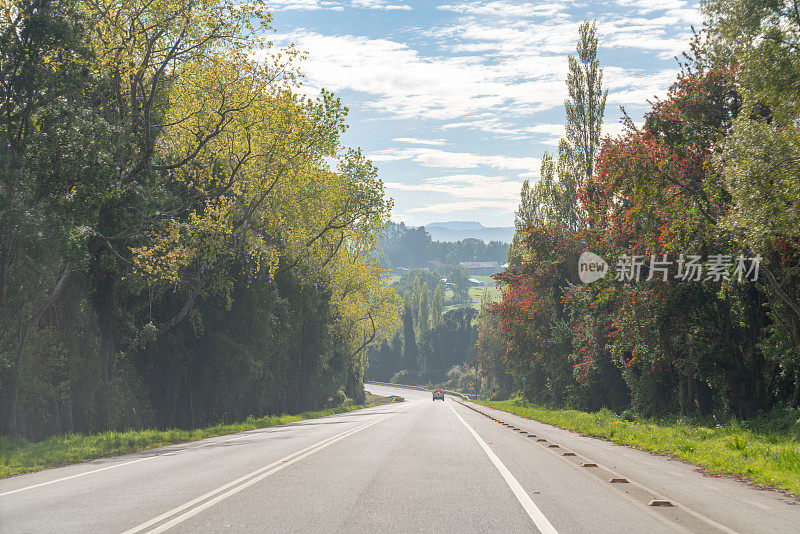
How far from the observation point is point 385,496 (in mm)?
8336

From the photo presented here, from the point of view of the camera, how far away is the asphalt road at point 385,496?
6.75 m

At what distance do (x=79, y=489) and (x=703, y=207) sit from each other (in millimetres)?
16619

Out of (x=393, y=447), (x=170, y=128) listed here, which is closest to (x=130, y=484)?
(x=393, y=447)

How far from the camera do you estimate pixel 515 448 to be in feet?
51.0

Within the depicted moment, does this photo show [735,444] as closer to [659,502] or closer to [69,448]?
[659,502]

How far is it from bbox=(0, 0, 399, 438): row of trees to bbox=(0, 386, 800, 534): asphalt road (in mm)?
8452

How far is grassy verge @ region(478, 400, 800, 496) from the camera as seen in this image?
35.4 feet

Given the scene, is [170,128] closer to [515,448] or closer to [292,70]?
[292,70]

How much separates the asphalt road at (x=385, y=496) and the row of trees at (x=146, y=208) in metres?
8.45

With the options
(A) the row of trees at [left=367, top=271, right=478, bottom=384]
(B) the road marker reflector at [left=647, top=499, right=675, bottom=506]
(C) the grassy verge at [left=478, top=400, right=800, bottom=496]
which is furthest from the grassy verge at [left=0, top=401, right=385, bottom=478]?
(A) the row of trees at [left=367, top=271, right=478, bottom=384]

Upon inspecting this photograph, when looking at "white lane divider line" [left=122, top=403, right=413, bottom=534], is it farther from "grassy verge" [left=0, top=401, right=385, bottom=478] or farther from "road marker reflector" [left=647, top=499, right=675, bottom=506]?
"road marker reflector" [left=647, top=499, right=675, bottom=506]

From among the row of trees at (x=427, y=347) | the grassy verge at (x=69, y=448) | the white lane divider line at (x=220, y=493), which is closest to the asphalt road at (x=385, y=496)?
the white lane divider line at (x=220, y=493)

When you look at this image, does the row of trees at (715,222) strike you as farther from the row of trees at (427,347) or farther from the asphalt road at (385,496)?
the row of trees at (427,347)

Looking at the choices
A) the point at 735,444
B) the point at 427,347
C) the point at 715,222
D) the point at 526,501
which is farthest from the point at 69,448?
the point at 427,347
